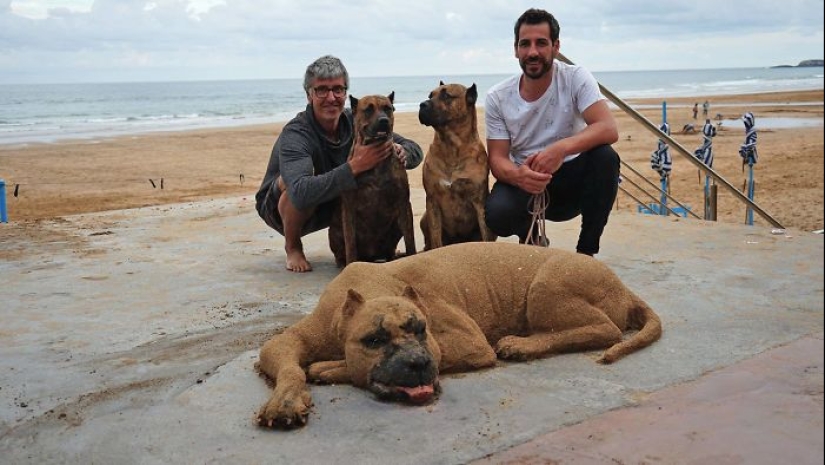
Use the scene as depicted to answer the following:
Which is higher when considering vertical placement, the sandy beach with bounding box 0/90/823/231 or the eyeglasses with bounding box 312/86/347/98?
the eyeglasses with bounding box 312/86/347/98

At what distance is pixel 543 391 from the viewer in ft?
10.9

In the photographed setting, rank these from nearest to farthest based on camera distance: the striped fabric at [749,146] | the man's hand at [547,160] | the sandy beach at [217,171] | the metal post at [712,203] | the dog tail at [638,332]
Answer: the dog tail at [638,332] < the man's hand at [547,160] < the metal post at [712,203] < the striped fabric at [749,146] < the sandy beach at [217,171]

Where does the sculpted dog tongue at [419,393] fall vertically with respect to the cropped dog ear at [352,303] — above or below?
below

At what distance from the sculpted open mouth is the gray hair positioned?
2917mm

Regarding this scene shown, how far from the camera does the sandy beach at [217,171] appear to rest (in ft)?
43.0

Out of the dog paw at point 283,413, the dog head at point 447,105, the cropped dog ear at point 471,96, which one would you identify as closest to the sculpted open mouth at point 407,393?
the dog paw at point 283,413

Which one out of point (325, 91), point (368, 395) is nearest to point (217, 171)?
point (325, 91)

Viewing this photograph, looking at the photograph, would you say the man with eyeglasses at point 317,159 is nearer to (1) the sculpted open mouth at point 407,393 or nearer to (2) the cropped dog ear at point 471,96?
(2) the cropped dog ear at point 471,96

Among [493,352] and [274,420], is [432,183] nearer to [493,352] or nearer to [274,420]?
[493,352]

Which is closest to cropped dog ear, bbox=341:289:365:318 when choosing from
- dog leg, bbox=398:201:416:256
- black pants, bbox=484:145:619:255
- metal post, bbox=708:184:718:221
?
black pants, bbox=484:145:619:255

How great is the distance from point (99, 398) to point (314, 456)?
3.63ft

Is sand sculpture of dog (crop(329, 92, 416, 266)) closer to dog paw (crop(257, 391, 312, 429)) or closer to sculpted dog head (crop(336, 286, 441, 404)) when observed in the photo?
sculpted dog head (crop(336, 286, 441, 404))

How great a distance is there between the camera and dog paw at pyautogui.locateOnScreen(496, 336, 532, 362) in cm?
368

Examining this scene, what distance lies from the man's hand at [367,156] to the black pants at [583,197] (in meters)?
0.76
